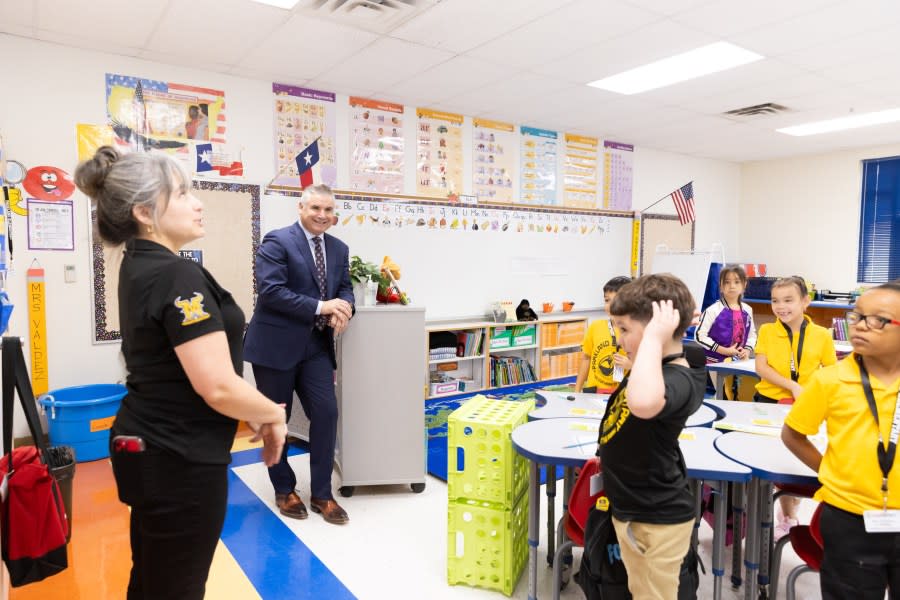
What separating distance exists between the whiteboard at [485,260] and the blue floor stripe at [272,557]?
2.22 metres

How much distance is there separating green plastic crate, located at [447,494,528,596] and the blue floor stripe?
1.46 feet

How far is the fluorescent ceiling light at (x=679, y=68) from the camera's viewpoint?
3752mm

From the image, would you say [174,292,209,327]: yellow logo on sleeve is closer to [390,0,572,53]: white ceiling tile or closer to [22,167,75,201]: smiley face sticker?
[390,0,572,53]: white ceiling tile

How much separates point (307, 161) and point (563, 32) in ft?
6.67

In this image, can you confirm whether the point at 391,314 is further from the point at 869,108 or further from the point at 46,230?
the point at 869,108

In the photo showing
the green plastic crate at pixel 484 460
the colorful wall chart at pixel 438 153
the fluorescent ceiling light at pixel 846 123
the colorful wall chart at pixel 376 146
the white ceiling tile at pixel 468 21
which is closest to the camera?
the green plastic crate at pixel 484 460

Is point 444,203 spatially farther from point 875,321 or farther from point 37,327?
point 875,321

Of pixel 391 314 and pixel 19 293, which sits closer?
pixel 391 314

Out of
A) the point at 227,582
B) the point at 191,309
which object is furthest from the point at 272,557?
the point at 191,309

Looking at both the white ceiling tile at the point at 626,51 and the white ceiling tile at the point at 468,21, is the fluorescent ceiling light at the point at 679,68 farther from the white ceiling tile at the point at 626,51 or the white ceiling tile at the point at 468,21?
the white ceiling tile at the point at 468,21

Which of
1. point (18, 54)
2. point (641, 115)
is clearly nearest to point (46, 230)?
point (18, 54)

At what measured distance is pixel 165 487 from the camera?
1.27 meters

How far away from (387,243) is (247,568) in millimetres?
3029

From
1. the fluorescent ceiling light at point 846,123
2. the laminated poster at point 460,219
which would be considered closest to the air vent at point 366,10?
the laminated poster at point 460,219
